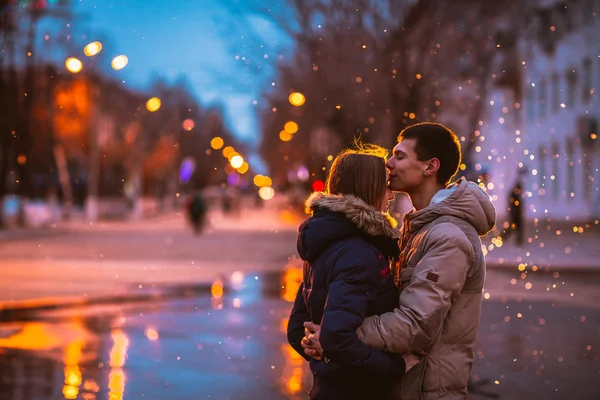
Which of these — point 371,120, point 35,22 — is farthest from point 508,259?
point 35,22

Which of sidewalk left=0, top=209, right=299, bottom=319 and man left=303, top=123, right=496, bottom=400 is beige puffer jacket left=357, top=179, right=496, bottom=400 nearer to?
man left=303, top=123, right=496, bottom=400

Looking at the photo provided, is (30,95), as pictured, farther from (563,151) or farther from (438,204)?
(438,204)

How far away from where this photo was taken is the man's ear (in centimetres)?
369

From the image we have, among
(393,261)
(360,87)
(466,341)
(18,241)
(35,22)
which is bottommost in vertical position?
(18,241)

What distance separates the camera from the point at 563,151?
43844 mm

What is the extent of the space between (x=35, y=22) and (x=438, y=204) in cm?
2398

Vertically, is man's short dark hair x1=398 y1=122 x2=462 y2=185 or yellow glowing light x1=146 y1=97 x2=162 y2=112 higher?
yellow glowing light x1=146 y1=97 x2=162 y2=112

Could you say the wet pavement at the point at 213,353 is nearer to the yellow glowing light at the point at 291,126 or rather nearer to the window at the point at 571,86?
the yellow glowing light at the point at 291,126

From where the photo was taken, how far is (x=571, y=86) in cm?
4244

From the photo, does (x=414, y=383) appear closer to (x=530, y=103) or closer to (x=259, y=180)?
(x=530, y=103)

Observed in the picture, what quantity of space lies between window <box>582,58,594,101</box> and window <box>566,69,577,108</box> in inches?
64.6

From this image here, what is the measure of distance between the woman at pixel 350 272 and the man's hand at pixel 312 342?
0.10 ft

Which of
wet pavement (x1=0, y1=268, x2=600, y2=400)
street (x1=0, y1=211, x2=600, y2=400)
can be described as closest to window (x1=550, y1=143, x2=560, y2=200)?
street (x1=0, y1=211, x2=600, y2=400)

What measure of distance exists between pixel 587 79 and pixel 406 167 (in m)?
36.9
